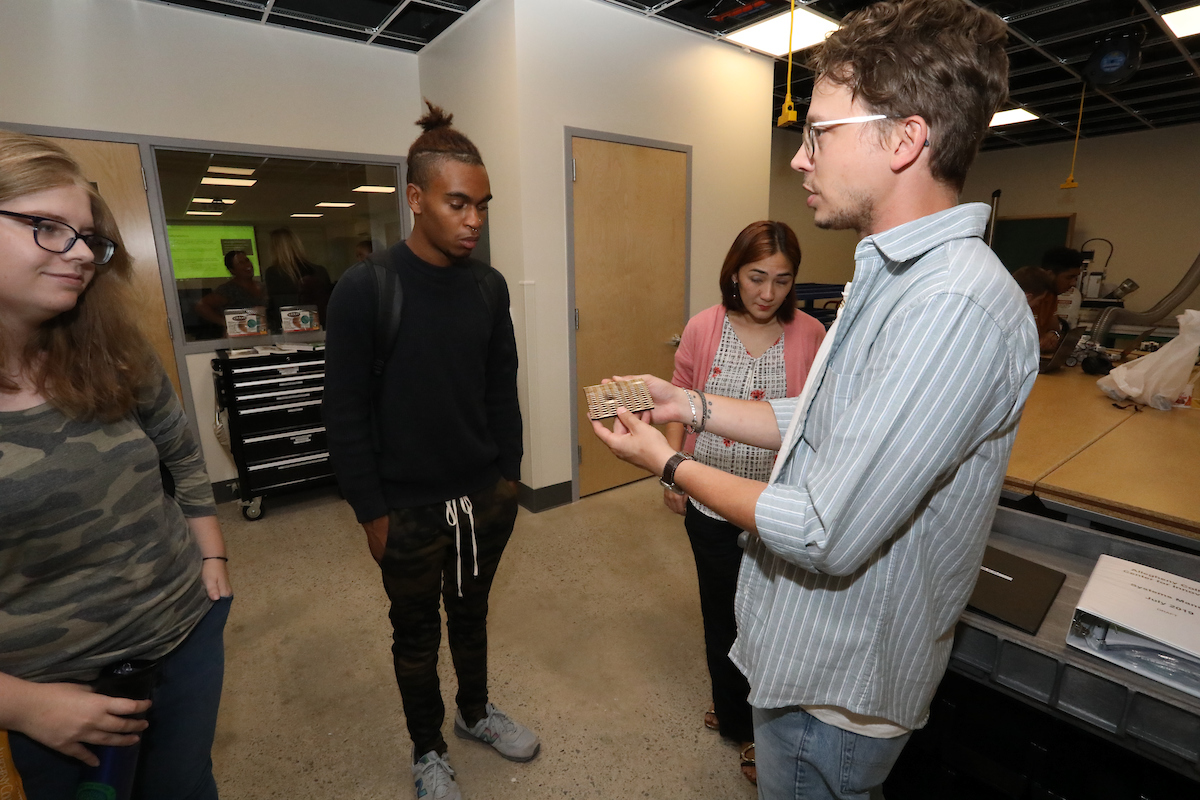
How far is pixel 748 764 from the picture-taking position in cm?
171

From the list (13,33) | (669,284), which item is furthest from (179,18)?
(669,284)

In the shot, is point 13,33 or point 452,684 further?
point 13,33

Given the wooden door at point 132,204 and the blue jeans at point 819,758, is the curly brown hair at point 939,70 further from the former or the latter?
the wooden door at point 132,204

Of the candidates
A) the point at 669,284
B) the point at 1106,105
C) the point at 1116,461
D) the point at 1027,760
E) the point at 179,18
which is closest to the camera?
the point at 1027,760

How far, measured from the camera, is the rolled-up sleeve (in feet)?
2.19

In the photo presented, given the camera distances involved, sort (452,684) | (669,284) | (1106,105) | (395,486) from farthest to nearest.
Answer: (1106,105) → (669,284) → (452,684) → (395,486)

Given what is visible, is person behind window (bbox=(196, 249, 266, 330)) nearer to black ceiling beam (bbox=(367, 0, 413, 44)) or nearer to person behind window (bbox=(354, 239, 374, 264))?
person behind window (bbox=(354, 239, 374, 264))

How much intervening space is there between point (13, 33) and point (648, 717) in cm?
422

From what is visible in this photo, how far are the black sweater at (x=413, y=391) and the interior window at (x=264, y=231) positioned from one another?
110 inches

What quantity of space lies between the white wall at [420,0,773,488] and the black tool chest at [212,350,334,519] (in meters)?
1.30

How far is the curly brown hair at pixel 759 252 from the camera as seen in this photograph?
1700 mm

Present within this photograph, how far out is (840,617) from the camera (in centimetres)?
85

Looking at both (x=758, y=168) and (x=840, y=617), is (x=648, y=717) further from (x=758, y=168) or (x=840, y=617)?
(x=758, y=168)

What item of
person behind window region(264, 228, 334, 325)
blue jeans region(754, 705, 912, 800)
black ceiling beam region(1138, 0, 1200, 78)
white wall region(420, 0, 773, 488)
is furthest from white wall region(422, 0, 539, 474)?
black ceiling beam region(1138, 0, 1200, 78)
